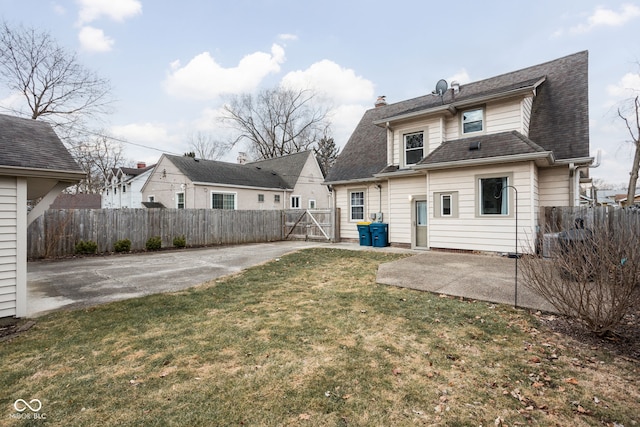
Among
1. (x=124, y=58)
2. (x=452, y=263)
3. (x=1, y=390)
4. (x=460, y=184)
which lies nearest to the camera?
(x=1, y=390)

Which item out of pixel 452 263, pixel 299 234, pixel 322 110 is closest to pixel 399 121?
pixel 452 263

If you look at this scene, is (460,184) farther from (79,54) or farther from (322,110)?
(322,110)

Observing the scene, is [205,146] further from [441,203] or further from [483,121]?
[483,121]

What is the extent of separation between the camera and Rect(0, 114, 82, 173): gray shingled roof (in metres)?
4.44

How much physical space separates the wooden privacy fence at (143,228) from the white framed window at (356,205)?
14.9ft

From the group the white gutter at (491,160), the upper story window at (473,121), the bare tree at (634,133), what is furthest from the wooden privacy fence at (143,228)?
the bare tree at (634,133)

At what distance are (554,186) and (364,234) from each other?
6.72m

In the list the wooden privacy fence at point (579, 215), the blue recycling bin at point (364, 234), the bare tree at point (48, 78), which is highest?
the bare tree at point (48, 78)

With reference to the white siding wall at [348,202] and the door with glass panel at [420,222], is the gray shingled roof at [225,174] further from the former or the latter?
the door with glass panel at [420,222]

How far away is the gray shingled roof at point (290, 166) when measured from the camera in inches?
963

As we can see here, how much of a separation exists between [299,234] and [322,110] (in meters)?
21.6

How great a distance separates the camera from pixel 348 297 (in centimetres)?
523

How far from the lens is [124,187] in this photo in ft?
90.5

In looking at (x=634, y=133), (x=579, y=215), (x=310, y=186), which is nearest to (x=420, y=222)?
(x=579, y=215)
